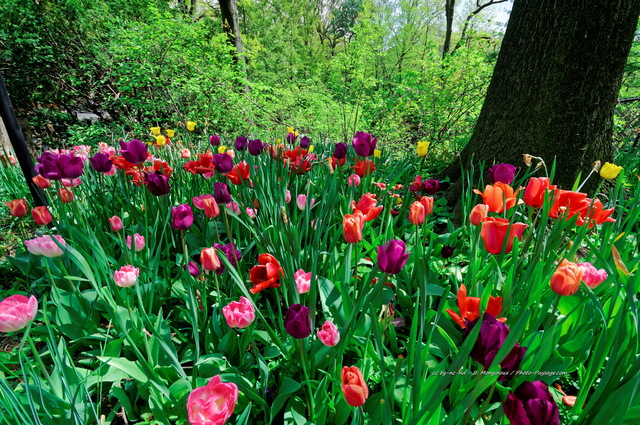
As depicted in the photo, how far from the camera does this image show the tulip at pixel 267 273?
0.93m

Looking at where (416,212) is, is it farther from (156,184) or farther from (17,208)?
(17,208)

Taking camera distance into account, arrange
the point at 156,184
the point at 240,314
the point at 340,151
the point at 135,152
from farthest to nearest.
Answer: the point at 340,151 < the point at 135,152 < the point at 156,184 < the point at 240,314

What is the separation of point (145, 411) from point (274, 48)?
69.0 feet

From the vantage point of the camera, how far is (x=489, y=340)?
544 mm

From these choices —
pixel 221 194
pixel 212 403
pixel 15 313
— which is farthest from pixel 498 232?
pixel 15 313

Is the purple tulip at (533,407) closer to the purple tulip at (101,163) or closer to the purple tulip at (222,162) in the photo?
the purple tulip at (222,162)

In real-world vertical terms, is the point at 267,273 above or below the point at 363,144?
below

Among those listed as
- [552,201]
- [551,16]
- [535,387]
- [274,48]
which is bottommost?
[535,387]

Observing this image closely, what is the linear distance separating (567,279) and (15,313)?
51.1 inches

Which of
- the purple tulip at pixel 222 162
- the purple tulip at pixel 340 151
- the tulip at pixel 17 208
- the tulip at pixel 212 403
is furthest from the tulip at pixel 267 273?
the tulip at pixel 17 208

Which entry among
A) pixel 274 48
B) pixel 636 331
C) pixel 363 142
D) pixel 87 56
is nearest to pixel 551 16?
pixel 363 142

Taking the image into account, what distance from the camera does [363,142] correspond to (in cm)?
167

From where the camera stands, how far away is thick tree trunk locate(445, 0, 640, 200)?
186cm

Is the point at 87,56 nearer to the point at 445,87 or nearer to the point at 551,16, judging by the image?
the point at 445,87
